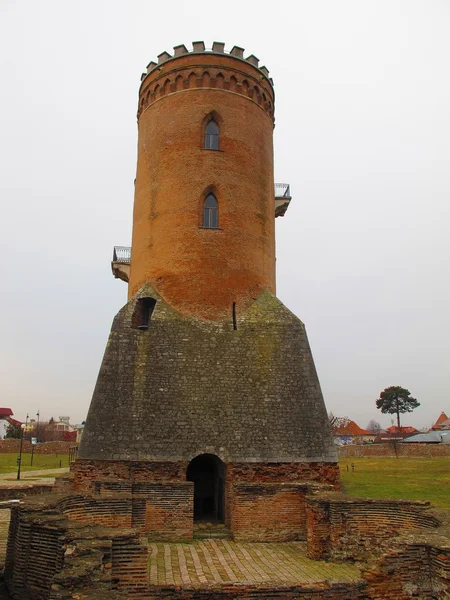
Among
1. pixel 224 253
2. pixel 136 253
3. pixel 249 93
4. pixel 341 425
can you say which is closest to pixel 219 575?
pixel 224 253

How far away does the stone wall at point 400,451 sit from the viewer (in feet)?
132

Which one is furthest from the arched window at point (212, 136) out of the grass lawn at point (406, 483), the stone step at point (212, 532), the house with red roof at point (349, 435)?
the house with red roof at point (349, 435)

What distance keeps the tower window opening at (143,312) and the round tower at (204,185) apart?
1.82 ft

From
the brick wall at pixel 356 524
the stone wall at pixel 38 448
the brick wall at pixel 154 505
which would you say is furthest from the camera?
the stone wall at pixel 38 448

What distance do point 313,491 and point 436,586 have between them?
13.6 ft

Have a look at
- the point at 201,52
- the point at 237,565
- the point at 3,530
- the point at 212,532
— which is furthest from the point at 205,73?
the point at 3,530

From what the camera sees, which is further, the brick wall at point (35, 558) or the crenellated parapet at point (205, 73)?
the crenellated parapet at point (205, 73)

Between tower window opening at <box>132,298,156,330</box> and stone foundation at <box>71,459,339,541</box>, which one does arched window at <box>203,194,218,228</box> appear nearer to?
tower window opening at <box>132,298,156,330</box>

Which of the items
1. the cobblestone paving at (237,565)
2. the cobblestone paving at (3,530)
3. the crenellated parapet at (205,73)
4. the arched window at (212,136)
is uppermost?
the crenellated parapet at (205,73)

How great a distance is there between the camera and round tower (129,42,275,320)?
15.1 m

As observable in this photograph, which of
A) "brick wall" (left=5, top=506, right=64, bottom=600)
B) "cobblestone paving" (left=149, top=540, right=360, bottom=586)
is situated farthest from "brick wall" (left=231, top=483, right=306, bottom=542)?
"brick wall" (left=5, top=506, right=64, bottom=600)

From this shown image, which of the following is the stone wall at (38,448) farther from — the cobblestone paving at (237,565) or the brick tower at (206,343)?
the cobblestone paving at (237,565)

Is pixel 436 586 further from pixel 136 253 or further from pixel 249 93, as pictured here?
pixel 249 93

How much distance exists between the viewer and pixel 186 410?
41.1 feet
